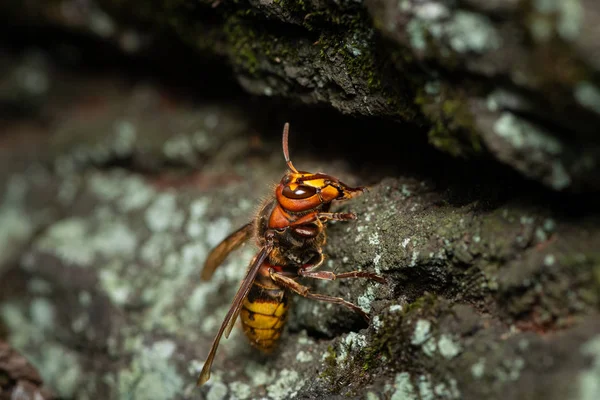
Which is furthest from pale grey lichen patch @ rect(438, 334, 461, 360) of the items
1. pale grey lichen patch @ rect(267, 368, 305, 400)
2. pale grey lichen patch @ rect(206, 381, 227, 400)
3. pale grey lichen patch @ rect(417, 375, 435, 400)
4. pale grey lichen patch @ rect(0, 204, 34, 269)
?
pale grey lichen patch @ rect(0, 204, 34, 269)

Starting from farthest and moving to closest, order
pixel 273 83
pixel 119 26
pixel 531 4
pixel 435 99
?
pixel 119 26
pixel 273 83
pixel 435 99
pixel 531 4

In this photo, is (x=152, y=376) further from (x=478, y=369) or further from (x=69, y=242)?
(x=478, y=369)

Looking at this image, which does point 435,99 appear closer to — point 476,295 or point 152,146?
point 476,295

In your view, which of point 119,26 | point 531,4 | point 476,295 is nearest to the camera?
point 531,4

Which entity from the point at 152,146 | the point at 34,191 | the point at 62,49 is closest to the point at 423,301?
the point at 152,146

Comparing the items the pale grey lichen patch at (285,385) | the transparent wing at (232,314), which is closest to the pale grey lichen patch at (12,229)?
the transparent wing at (232,314)

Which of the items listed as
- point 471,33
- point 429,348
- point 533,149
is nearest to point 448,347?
point 429,348

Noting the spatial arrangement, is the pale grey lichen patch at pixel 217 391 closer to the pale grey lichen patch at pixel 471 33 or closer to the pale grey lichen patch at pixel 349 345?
the pale grey lichen patch at pixel 349 345
